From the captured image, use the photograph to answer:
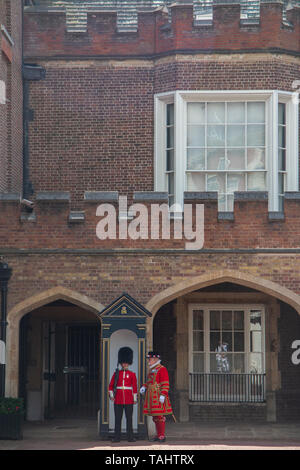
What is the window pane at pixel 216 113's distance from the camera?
1680 centimetres

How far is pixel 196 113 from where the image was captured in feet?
55.3

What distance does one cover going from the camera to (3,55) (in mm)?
16266

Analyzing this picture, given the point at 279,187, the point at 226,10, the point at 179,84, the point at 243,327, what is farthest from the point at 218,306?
the point at 226,10

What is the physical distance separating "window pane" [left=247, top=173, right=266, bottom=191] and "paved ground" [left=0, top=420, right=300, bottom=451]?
4.42 m

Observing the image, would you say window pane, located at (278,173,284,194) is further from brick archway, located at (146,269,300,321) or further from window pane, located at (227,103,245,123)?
brick archway, located at (146,269,300,321)

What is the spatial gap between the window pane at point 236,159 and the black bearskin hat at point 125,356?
165 inches

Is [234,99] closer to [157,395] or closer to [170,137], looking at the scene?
[170,137]

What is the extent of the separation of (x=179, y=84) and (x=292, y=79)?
2.17 m

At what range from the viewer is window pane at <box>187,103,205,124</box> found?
16.8 m

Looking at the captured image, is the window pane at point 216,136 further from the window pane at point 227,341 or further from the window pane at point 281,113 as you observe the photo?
the window pane at point 227,341

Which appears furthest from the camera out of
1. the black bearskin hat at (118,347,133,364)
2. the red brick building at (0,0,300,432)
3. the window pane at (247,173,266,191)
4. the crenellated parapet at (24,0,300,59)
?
the crenellated parapet at (24,0,300,59)

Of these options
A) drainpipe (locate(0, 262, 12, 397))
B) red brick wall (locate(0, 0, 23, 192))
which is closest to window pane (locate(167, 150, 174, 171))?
red brick wall (locate(0, 0, 23, 192))

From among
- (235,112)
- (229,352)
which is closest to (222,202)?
(235,112)

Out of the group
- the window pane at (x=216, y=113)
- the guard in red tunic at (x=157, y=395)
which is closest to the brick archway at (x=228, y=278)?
the guard in red tunic at (x=157, y=395)
